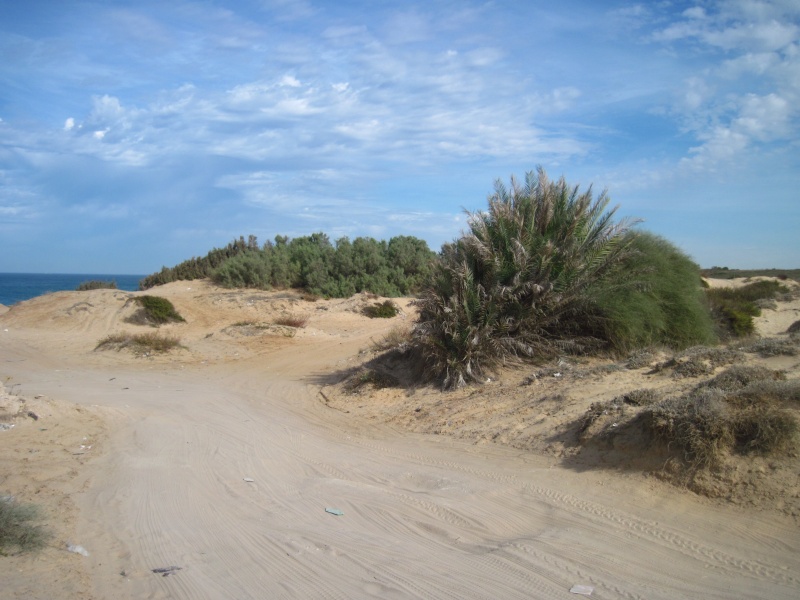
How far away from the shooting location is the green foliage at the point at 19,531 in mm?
4801

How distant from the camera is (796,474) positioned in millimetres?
5484

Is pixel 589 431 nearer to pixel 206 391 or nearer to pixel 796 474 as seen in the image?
pixel 796 474

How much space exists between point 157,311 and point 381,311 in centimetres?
919

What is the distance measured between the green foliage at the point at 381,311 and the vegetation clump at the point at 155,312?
7.71 m

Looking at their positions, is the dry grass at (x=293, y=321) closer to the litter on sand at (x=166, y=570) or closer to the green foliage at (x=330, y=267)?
the green foliage at (x=330, y=267)

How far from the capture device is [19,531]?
16.1ft

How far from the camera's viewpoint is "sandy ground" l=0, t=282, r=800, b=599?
4.65 metres

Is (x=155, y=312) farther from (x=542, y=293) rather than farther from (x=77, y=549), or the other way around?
(x=77, y=549)

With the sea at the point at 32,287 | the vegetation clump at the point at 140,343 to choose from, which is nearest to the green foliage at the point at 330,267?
the sea at the point at 32,287

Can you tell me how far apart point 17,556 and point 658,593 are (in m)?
4.91

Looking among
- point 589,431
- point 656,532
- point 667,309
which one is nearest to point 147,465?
point 589,431

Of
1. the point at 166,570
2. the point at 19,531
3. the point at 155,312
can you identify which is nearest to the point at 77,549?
the point at 19,531

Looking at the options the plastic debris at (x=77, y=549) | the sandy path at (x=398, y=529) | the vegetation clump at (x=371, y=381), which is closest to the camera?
the sandy path at (x=398, y=529)

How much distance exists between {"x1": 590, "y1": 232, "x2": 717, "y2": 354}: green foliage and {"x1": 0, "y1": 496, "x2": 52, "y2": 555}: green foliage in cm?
927
